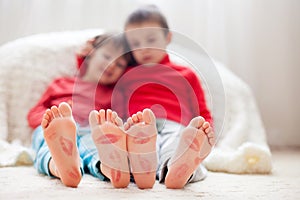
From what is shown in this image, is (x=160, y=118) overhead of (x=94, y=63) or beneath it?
beneath

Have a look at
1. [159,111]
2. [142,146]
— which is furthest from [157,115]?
[142,146]

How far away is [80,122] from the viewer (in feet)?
3.58

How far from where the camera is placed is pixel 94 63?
45.1 inches

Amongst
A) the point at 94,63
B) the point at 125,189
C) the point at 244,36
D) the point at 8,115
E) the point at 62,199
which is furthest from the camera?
the point at 244,36

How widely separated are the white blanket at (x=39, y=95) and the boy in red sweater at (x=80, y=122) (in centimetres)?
11

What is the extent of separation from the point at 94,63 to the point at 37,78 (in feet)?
1.33

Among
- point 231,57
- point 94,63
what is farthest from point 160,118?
point 231,57

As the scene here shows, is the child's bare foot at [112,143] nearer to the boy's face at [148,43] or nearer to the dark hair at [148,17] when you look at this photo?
the boy's face at [148,43]

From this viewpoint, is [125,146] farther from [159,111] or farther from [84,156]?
[159,111]

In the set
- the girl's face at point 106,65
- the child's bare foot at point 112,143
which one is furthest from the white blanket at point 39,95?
the child's bare foot at point 112,143

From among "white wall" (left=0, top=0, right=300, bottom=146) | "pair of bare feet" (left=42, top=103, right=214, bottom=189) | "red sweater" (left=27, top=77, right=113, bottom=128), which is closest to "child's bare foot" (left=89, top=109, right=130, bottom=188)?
→ "pair of bare feet" (left=42, top=103, right=214, bottom=189)

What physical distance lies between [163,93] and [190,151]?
0.40 m

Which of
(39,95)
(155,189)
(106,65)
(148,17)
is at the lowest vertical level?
(155,189)

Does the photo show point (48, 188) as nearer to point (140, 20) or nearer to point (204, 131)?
point (204, 131)
